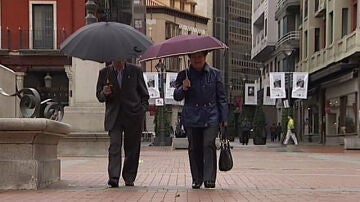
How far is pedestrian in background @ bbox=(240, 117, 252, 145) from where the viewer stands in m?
39.8

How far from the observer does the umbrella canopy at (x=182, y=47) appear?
28.1 feet

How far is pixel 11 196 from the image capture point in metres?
7.81

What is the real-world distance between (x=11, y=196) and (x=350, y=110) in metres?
34.0

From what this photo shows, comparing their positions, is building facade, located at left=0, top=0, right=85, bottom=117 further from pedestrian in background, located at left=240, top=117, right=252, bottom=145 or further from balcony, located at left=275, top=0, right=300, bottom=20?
balcony, located at left=275, top=0, right=300, bottom=20

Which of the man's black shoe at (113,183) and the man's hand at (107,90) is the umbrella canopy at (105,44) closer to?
the man's hand at (107,90)

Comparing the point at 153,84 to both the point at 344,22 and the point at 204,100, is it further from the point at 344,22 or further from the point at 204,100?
the point at 204,100

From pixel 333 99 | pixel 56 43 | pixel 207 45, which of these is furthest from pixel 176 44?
pixel 333 99

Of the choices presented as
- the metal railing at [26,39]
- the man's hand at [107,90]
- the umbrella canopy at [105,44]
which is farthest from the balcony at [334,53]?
the man's hand at [107,90]

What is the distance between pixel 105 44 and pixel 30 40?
31.3 metres

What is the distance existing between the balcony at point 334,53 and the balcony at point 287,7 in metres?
6.39

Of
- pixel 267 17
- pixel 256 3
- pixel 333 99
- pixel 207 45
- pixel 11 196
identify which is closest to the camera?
pixel 11 196

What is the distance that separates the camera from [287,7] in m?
55.7

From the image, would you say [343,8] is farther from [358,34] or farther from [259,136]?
[259,136]

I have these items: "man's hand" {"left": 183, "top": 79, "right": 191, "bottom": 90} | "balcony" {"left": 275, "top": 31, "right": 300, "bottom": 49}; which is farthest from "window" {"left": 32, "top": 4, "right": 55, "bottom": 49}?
"man's hand" {"left": 183, "top": 79, "right": 191, "bottom": 90}
